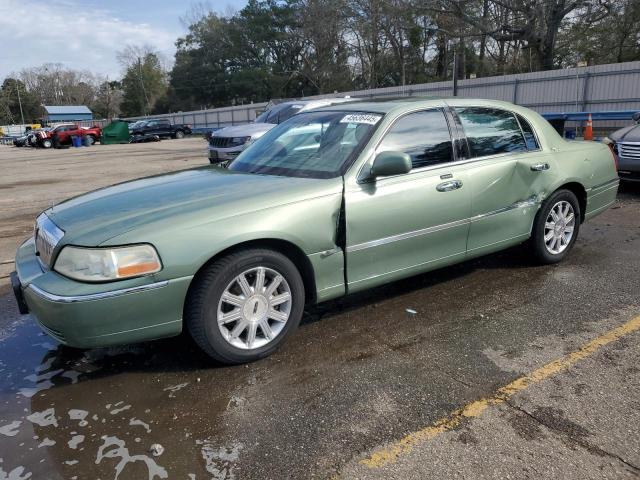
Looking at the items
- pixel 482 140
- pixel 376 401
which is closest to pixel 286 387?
pixel 376 401

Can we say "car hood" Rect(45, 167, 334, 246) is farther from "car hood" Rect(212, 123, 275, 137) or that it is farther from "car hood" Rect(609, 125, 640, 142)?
"car hood" Rect(212, 123, 275, 137)

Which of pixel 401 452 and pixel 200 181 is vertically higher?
pixel 200 181

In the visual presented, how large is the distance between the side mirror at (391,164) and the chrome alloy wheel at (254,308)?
38.6 inches

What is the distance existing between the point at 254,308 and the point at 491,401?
1462 mm

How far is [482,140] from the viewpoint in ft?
14.1

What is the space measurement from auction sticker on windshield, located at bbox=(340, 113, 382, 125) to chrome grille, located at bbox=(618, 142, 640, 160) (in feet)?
19.9

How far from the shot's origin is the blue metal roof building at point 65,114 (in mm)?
76500

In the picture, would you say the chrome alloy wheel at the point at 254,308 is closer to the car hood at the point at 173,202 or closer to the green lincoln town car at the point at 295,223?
the green lincoln town car at the point at 295,223

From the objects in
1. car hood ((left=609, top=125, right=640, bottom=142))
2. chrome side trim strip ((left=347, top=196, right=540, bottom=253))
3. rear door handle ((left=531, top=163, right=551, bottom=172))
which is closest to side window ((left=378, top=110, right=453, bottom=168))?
chrome side trim strip ((left=347, top=196, right=540, bottom=253))

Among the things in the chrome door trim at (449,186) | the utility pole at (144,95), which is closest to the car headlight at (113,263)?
the chrome door trim at (449,186)

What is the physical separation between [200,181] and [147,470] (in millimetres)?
2043

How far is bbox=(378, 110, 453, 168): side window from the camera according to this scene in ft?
12.6

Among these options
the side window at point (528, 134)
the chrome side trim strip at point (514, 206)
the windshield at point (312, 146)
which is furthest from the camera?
the side window at point (528, 134)

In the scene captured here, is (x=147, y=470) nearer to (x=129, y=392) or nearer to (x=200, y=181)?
(x=129, y=392)
